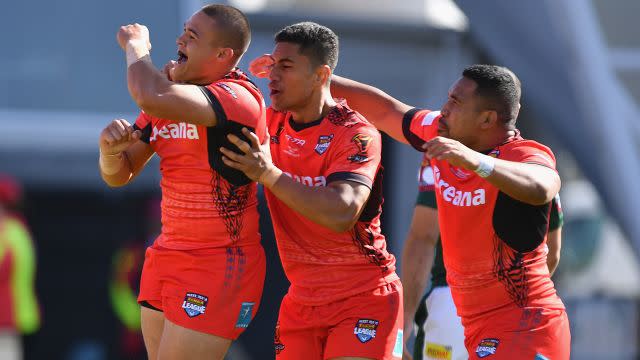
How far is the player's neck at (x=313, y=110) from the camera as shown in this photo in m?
5.57

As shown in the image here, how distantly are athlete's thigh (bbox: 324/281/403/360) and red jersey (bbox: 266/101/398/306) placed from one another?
2.2 inches

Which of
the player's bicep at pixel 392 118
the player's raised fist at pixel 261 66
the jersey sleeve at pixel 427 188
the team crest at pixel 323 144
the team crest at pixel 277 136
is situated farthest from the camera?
the jersey sleeve at pixel 427 188

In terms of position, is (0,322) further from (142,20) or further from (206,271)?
(206,271)

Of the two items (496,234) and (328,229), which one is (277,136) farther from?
(496,234)

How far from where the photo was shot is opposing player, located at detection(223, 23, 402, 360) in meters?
5.42

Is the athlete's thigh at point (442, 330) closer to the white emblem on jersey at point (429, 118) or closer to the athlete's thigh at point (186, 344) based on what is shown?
the white emblem on jersey at point (429, 118)

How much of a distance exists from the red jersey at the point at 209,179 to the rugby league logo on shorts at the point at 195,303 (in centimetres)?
22

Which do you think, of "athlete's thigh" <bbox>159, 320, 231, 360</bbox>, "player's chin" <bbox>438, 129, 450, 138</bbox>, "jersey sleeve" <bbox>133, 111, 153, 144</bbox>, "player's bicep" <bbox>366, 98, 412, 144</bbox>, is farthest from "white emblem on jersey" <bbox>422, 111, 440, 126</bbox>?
"athlete's thigh" <bbox>159, 320, 231, 360</bbox>

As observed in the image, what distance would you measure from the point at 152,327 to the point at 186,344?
→ 0.33 metres

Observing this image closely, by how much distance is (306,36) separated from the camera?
5574mm

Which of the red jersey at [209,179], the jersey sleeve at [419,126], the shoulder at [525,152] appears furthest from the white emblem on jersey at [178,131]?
the shoulder at [525,152]

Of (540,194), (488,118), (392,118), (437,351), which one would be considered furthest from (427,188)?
(540,194)

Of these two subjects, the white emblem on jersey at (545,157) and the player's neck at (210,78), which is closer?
the white emblem on jersey at (545,157)

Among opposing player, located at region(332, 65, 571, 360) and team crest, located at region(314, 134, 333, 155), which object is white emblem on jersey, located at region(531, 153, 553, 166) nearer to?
opposing player, located at region(332, 65, 571, 360)
